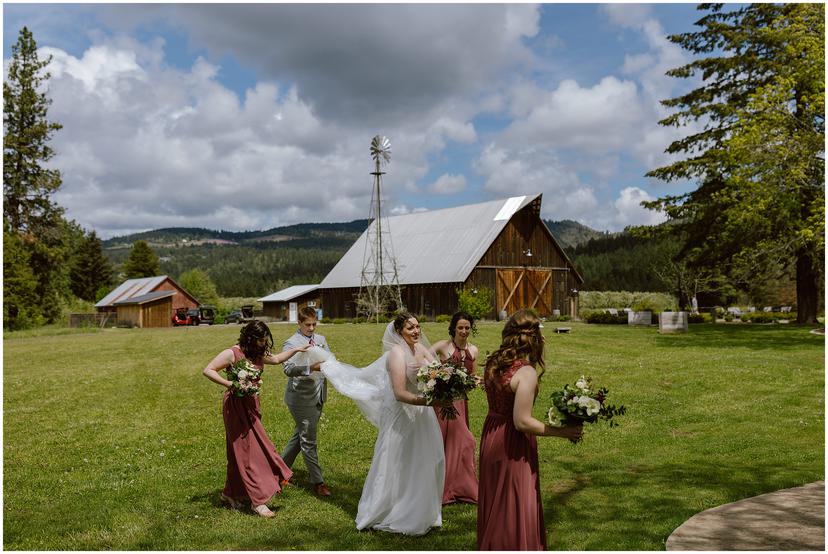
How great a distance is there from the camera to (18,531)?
8.02 meters

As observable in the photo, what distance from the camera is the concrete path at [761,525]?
20.7 feet

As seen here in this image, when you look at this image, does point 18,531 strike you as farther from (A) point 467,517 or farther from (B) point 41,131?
(B) point 41,131

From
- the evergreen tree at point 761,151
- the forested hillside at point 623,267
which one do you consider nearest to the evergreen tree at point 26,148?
the evergreen tree at point 761,151

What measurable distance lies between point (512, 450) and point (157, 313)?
63.5 m

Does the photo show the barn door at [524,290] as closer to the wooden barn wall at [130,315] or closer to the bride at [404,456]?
the wooden barn wall at [130,315]

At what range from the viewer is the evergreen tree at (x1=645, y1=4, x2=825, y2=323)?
2453 centimetres

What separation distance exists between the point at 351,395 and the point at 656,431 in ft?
23.3

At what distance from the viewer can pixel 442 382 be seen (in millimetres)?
6727

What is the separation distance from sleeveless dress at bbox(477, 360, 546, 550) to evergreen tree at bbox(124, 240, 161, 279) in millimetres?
100433

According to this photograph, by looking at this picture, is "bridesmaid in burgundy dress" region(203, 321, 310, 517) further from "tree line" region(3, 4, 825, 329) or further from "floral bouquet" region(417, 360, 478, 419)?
"tree line" region(3, 4, 825, 329)

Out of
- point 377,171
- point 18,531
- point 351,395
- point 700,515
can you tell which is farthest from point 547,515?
point 377,171

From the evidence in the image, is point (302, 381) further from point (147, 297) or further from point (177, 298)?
point (177, 298)

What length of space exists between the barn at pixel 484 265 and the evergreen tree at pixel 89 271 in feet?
168

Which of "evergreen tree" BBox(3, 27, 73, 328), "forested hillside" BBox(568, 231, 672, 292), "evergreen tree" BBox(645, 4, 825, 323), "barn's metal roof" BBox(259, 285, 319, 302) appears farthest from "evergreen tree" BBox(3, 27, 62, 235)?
"forested hillside" BBox(568, 231, 672, 292)
